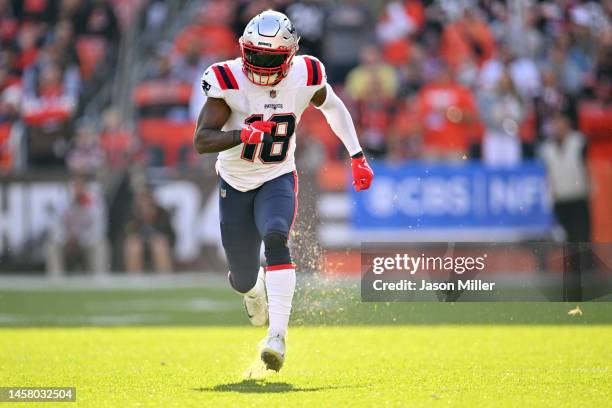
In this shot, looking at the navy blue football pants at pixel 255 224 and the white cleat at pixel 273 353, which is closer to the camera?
the white cleat at pixel 273 353

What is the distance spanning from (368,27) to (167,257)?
449 centimetres

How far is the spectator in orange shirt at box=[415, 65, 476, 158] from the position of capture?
13.8m

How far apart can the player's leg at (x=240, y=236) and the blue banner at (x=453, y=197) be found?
6.66m

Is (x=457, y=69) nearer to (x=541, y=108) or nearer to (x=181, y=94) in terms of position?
(x=541, y=108)

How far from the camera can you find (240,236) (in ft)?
20.8

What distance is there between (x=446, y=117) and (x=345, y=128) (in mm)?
7497

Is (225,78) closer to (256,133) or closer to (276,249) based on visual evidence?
(256,133)

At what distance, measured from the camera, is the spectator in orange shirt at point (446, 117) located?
13.8m

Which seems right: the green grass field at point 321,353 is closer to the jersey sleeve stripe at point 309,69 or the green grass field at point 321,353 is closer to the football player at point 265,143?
the football player at point 265,143

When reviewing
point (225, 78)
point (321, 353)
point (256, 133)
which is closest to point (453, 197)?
point (321, 353)

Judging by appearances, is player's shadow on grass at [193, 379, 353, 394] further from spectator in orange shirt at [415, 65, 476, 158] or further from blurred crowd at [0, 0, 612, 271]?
spectator in orange shirt at [415, 65, 476, 158]

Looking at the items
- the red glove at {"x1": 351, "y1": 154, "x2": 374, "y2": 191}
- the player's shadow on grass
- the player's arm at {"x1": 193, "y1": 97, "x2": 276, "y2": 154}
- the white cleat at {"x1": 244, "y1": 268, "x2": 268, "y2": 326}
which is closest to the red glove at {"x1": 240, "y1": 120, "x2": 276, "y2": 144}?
the player's arm at {"x1": 193, "y1": 97, "x2": 276, "y2": 154}

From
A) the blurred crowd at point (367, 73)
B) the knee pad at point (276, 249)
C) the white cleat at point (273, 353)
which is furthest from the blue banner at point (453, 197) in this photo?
the white cleat at point (273, 353)

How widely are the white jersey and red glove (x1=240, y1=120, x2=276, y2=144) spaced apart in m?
0.25
